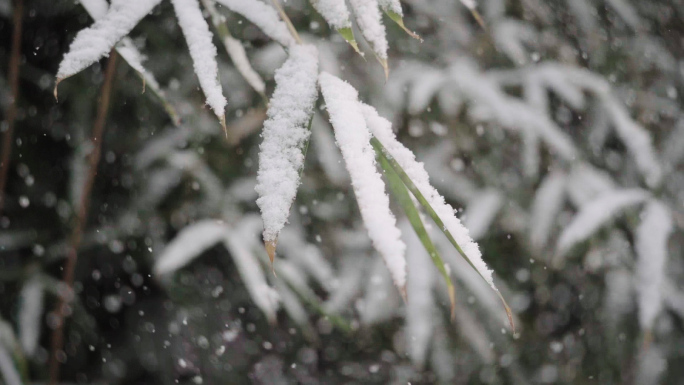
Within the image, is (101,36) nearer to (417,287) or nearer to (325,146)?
(325,146)

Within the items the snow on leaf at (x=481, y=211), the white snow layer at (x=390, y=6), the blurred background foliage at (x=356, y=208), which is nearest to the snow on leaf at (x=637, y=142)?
the blurred background foliage at (x=356, y=208)

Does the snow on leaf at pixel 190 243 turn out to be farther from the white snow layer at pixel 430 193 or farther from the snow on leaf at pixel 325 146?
the white snow layer at pixel 430 193

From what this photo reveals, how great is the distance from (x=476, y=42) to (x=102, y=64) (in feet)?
2.67

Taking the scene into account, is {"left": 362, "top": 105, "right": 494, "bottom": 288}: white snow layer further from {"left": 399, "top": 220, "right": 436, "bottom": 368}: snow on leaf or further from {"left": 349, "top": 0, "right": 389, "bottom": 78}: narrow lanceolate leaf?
{"left": 399, "top": 220, "right": 436, "bottom": 368}: snow on leaf

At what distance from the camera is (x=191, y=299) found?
1.00m

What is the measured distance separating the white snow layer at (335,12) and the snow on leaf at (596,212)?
2.36ft

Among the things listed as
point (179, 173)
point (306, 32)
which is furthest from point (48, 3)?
point (306, 32)

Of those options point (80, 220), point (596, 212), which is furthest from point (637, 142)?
point (80, 220)

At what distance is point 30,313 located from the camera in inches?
34.2

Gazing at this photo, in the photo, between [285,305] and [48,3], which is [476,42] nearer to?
[285,305]

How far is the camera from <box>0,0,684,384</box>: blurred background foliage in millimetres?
921

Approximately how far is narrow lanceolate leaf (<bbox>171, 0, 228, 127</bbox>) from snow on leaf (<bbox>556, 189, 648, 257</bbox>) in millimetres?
760

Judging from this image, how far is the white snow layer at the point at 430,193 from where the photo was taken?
324mm

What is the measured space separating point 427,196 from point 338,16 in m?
0.16
